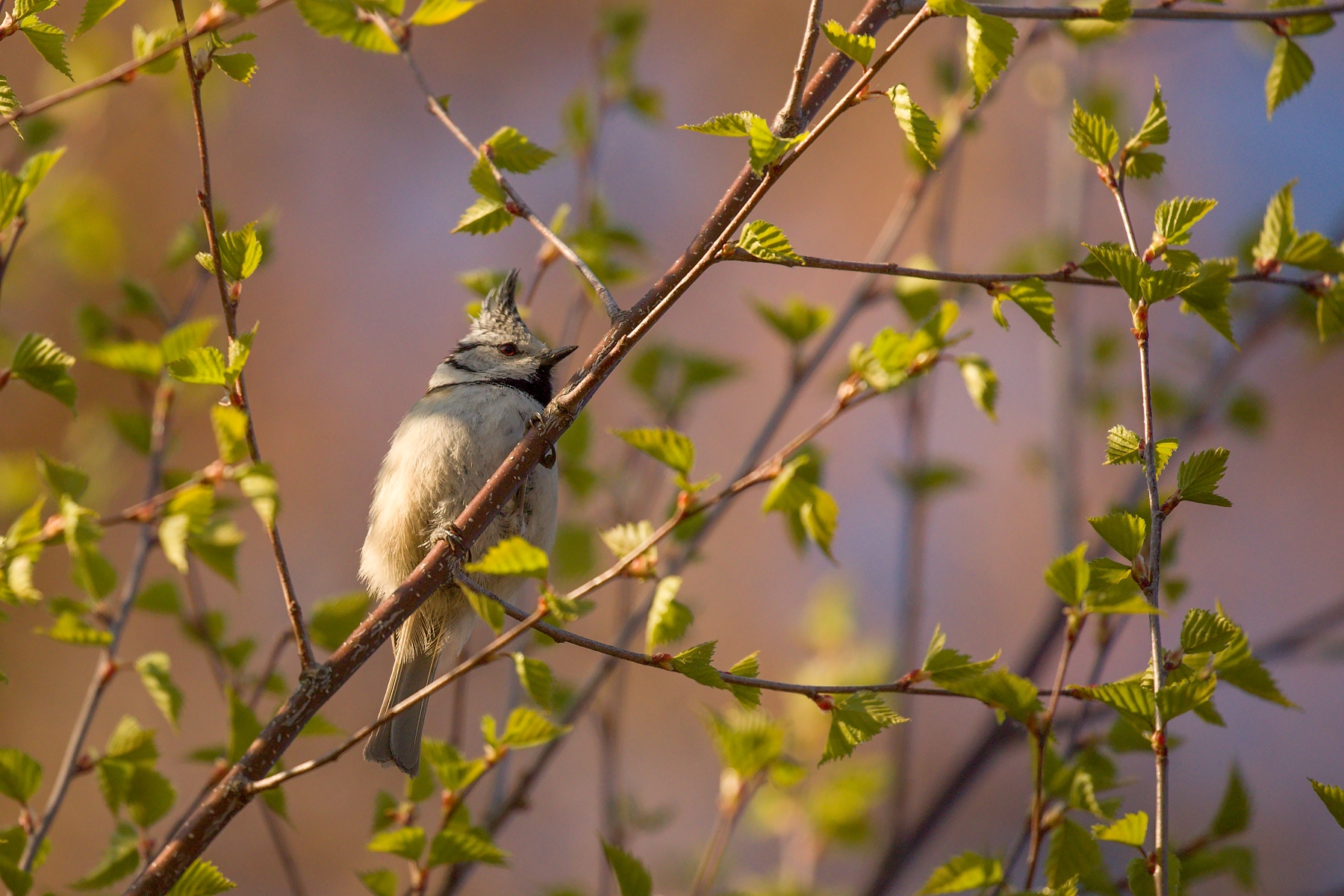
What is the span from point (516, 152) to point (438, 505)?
1.33 metres

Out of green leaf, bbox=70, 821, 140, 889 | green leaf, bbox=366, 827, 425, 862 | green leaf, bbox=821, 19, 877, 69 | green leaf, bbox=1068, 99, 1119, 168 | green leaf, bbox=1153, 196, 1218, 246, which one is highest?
green leaf, bbox=1068, 99, 1119, 168

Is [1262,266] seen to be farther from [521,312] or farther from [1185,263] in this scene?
[521,312]

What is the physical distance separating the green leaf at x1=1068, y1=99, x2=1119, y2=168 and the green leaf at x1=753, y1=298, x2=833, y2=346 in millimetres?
1189

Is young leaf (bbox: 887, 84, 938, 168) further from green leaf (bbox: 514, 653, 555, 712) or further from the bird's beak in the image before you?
the bird's beak

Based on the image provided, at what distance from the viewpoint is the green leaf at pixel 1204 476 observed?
5.55ft

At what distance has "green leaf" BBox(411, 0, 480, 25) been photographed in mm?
1528

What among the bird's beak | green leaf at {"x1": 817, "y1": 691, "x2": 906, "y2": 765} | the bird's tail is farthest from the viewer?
the bird's beak

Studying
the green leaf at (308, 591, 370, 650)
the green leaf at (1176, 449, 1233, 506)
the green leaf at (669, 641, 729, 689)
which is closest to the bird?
the green leaf at (308, 591, 370, 650)

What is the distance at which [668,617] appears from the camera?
5.43 feet

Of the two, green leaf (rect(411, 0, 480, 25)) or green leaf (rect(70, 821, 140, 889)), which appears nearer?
green leaf (rect(411, 0, 480, 25))

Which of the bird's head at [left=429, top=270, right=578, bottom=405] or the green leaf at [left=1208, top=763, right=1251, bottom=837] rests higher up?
the bird's head at [left=429, top=270, right=578, bottom=405]

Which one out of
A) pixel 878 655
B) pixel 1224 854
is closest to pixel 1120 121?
pixel 878 655

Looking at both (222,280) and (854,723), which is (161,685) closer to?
(222,280)

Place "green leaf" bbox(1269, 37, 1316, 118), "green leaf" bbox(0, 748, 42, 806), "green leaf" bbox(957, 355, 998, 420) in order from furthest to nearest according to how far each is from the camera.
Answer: "green leaf" bbox(957, 355, 998, 420)
"green leaf" bbox(1269, 37, 1316, 118)
"green leaf" bbox(0, 748, 42, 806)
